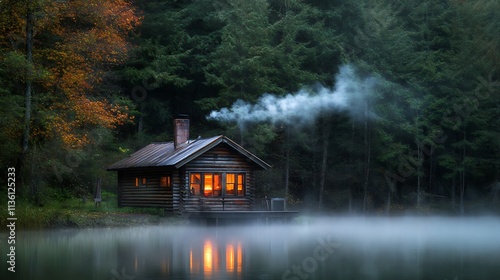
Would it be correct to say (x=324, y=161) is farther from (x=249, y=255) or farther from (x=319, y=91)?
(x=249, y=255)

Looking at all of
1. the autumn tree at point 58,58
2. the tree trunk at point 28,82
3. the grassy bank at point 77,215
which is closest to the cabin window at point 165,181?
the grassy bank at point 77,215

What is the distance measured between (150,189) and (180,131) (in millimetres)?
3837

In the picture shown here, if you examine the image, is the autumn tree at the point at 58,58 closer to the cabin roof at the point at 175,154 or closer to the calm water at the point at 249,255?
the cabin roof at the point at 175,154

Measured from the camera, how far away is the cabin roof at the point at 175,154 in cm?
4116

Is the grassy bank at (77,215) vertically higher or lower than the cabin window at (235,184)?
lower

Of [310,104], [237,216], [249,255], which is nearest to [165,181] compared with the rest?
[237,216]

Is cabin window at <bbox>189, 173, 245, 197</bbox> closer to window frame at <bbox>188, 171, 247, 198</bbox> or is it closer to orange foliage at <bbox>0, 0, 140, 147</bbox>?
window frame at <bbox>188, 171, 247, 198</bbox>

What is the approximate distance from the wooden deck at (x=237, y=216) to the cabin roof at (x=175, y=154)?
296cm

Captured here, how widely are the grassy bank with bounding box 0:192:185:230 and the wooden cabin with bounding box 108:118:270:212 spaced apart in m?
1.35

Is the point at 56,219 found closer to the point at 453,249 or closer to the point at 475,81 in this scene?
the point at 453,249

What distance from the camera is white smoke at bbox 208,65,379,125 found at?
2056 inches

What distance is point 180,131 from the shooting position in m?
44.9

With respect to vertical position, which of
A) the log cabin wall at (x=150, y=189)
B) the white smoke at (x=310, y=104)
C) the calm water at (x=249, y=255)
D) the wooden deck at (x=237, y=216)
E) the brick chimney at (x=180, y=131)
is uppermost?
the white smoke at (x=310, y=104)

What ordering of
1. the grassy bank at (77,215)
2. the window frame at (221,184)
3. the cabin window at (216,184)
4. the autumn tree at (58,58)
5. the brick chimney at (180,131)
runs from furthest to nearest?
the brick chimney at (180,131) < the cabin window at (216,184) < the window frame at (221,184) < the autumn tree at (58,58) < the grassy bank at (77,215)
